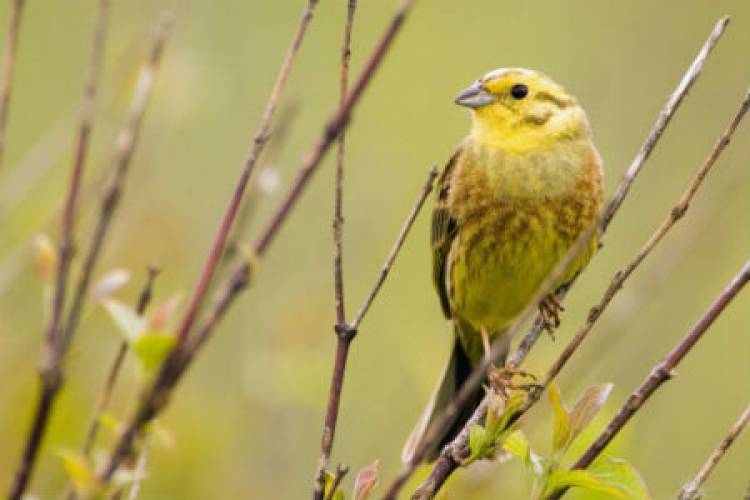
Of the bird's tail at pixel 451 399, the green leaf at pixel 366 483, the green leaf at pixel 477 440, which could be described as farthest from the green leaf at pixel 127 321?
the bird's tail at pixel 451 399

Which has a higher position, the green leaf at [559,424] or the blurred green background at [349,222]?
the green leaf at [559,424]

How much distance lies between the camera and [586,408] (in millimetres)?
2045

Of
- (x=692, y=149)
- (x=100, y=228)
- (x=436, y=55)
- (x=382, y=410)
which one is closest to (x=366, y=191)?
(x=382, y=410)

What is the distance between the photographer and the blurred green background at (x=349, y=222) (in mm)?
3051

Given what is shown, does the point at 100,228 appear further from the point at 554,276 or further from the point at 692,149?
the point at 692,149

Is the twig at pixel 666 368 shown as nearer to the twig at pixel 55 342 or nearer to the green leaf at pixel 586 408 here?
the green leaf at pixel 586 408

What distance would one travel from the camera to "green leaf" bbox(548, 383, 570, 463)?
201 centimetres

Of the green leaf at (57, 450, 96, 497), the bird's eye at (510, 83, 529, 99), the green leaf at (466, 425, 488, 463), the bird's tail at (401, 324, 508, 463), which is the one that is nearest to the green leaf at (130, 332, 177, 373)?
the green leaf at (57, 450, 96, 497)

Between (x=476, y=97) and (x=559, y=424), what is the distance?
1657 millimetres

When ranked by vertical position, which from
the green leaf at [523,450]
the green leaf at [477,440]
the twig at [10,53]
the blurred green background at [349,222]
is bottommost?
the blurred green background at [349,222]

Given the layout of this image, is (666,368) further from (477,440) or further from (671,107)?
(671,107)

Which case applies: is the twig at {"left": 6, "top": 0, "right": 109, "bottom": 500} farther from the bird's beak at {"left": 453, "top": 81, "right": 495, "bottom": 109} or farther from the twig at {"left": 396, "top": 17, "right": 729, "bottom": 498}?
the bird's beak at {"left": 453, "top": 81, "right": 495, "bottom": 109}

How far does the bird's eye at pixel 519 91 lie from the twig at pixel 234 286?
2166 mm

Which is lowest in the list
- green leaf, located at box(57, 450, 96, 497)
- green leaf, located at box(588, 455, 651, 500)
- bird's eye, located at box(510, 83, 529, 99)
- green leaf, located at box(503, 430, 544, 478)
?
green leaf, located at box(57, 450, 96, 497)
